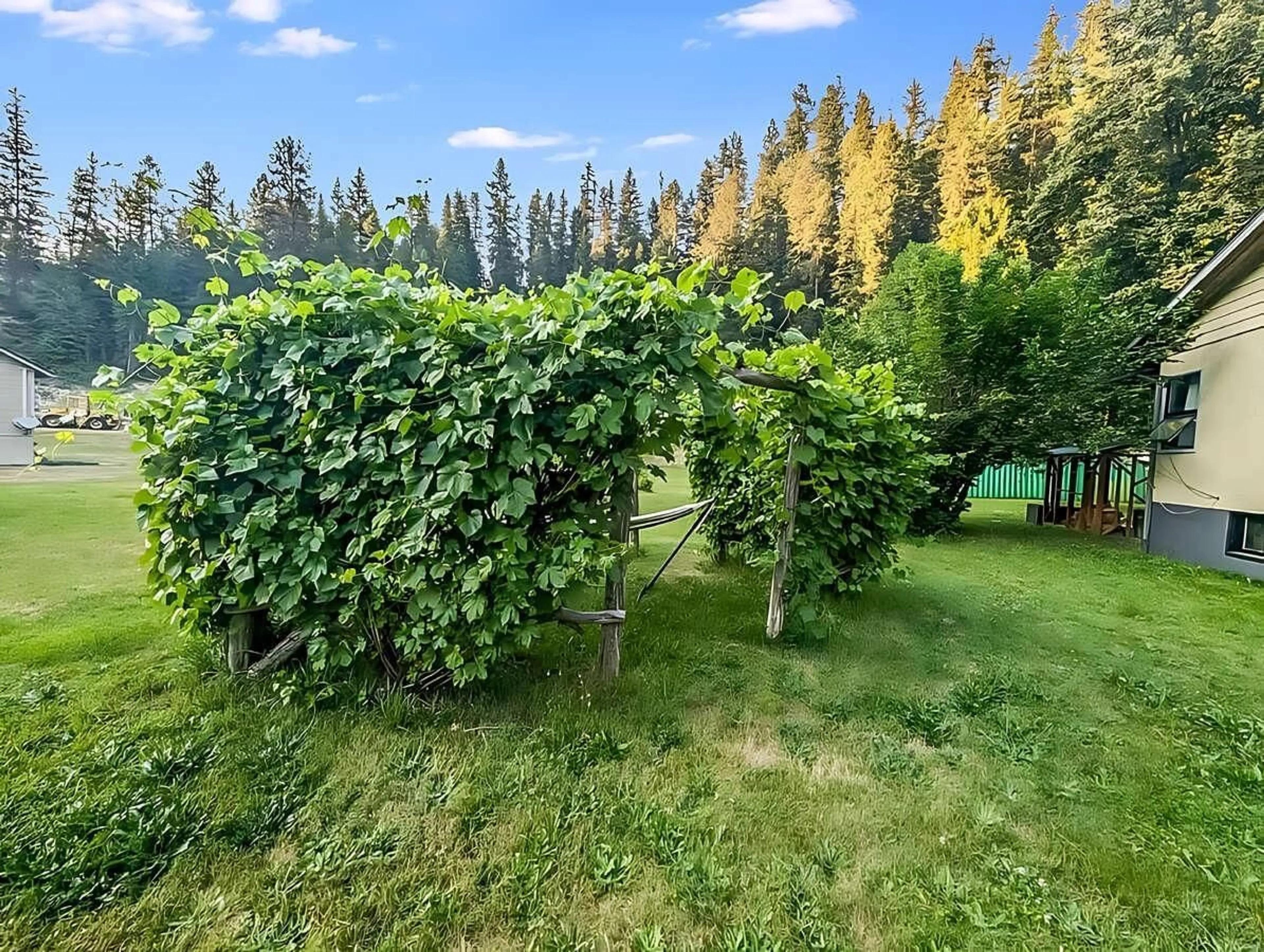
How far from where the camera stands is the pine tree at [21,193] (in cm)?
1391

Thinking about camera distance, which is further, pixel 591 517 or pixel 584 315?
pixel 591 517

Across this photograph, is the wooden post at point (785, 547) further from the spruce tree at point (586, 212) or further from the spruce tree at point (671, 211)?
the spruce tree at point (671, 211)

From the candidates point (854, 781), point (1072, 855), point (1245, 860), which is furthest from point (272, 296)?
point (1245, 860)

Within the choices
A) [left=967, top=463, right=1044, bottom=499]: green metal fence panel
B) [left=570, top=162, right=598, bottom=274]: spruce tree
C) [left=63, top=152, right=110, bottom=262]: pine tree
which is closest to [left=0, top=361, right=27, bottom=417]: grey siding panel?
[left=63, top=152, right=110, bottom=262]: pine tree

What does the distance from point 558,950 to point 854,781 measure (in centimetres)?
127

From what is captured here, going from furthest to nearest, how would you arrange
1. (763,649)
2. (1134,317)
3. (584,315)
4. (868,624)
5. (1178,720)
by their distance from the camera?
1. (1134,317)
2. (868,624)
3. (763,649)
4. (1178,720)
5. (584,315)

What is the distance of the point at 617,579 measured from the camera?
2.78 meters

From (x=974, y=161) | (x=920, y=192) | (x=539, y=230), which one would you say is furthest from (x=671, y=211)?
(x=974, y=161)

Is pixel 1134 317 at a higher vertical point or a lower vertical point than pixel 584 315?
higher

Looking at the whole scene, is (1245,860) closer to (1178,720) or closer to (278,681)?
(1178,720)

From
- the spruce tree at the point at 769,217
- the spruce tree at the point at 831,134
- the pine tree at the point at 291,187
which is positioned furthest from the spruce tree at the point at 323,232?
the spruce tree at the point at 831,134

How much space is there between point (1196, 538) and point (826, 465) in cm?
634

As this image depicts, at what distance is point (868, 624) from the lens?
4156mm

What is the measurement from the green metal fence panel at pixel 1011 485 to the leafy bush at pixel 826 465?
13.1 metres
